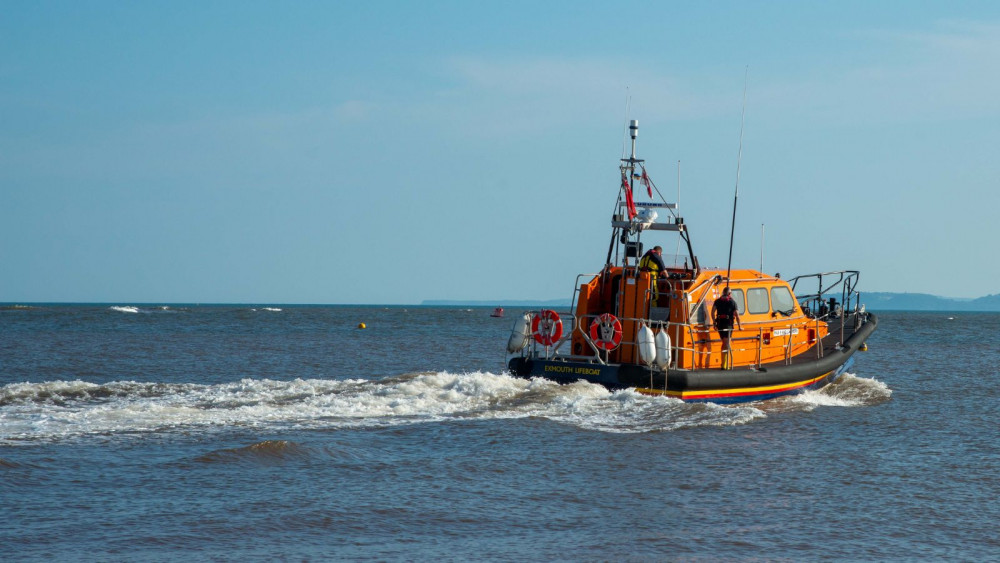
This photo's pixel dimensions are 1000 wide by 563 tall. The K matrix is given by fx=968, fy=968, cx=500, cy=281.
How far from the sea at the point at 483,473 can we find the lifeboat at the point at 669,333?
372 millimetres

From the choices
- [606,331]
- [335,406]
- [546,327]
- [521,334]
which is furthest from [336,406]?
[606,331]

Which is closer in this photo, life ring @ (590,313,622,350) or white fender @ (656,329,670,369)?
white fender @ (656,329,670,369)

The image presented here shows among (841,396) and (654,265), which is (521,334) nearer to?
(654,265)

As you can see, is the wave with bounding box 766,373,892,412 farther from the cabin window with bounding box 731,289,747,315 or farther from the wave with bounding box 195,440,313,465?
the wave with bounding box 195,440,313,465

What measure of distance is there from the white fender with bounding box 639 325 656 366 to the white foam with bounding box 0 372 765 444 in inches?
20.6

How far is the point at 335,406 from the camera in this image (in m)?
12.6

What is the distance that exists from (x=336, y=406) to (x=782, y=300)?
7.20m

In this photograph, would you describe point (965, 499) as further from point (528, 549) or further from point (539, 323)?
point (539, 323)

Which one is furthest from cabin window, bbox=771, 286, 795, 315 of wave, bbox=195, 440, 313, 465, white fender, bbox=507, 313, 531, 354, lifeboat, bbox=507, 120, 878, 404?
wave, bbox=195, 440, 313, 465

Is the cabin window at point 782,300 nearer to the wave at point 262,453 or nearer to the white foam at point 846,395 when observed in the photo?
the white foam at point 846,395

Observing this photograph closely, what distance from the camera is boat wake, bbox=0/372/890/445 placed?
11.3m

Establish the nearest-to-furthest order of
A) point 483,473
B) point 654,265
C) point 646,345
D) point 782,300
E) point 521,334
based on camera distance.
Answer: point 483,473 < point 646,345 < point 654,265 < point 521,334 < point 782,300

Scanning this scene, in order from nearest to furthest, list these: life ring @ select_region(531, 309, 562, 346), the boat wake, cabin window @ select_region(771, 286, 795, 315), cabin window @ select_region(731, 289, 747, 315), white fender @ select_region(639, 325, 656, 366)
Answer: the boat wake
white fender @ select_region(639, 325, 656, 366)
life ring @ select_region(531, 309, 562, 346)
cabin window @ select_region(731, 289, 747, 315)
cabin window @ select_region(771, 286, 795, 315)

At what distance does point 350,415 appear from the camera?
1217 cm
